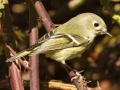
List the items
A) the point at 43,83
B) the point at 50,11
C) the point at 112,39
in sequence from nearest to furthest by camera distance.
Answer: the point at 43,83 → the point at 112,39 → the point at 50,11

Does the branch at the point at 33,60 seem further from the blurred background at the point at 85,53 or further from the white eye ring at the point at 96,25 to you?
the blurred background at the point at 85,53

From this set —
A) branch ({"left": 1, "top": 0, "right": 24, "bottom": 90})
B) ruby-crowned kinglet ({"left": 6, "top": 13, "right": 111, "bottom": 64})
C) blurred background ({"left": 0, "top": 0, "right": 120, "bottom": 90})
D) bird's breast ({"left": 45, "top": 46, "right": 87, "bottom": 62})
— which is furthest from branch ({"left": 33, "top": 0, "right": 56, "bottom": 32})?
blurred background ({"left": 0, "top": 0, "right": 120, "bottom": 90})

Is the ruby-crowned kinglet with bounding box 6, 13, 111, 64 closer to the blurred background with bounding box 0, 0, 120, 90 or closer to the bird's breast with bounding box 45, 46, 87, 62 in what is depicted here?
the bird's breast with bounding box 45, 46, 87, 62

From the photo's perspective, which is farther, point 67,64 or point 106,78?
point 106,78

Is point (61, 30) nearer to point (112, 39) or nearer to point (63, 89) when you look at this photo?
point (63, 89)

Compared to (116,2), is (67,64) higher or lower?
lower

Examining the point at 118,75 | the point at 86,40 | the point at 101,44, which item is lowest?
the point at 86,40

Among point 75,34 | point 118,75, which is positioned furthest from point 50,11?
point 75,34

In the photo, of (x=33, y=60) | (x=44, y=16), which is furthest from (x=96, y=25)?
(x=33, y=60)

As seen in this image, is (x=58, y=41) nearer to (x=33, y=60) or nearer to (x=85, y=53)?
(x=33, y=60)
